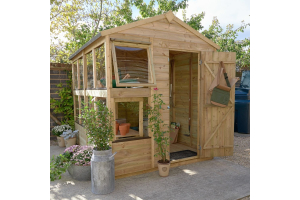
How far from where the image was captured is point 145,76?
411cm

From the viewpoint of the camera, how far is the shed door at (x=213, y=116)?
4.88 meters

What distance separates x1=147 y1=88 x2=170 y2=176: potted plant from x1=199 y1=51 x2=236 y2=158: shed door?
1041 millimetres

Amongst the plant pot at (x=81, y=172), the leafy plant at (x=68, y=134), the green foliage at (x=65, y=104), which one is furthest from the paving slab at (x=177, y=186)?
the green foliage at (x=65, y=104)

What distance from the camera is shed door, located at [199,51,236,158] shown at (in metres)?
4.88

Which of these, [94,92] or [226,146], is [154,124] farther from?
[226,146]

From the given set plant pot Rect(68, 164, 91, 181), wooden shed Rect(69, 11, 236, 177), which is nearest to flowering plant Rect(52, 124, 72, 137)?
wooden shed Rect(69, 11, 236, 177)

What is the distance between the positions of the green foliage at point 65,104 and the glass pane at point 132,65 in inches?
147

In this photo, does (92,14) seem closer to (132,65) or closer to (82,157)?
(132,65)

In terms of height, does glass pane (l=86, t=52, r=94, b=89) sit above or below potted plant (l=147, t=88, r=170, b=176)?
above

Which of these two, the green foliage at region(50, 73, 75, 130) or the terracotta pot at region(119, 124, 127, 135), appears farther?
the green foliage at region(50, 73, 75, 130)

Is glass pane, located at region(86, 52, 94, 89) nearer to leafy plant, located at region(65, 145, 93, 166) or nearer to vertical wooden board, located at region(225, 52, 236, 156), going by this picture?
leafy plant, located at region(65, 145, 93, 166)

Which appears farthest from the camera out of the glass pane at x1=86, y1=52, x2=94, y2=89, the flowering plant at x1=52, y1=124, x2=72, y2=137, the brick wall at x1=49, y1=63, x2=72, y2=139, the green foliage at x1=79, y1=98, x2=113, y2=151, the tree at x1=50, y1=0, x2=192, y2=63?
the tree at x1=50, y1=0, x2=192, y2=63
